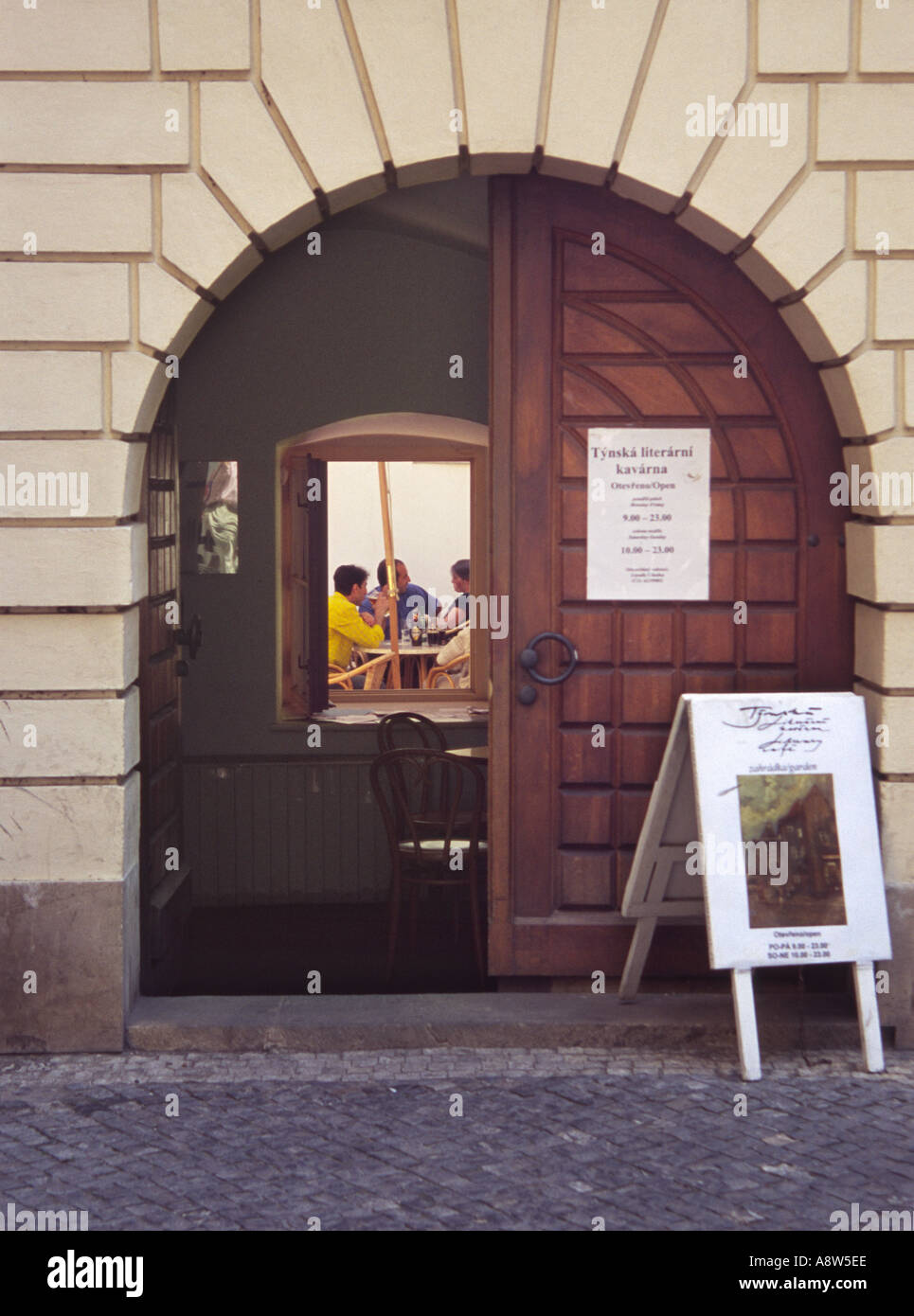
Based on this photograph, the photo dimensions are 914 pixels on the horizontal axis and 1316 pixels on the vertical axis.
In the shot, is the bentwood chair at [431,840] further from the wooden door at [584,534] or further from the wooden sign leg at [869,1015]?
the wooden sign leg at [869,1015]

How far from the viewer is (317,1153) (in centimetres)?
462

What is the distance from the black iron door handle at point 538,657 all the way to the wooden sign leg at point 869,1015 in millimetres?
1462

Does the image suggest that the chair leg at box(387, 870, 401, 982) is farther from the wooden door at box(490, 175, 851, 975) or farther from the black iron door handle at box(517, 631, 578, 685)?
the black iron door handle at box(517, 631, 578, 685)

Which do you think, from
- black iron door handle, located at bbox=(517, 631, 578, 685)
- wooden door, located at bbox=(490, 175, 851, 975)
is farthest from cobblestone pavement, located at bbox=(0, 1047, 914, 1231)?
black iron door handle, located at bbox=(517, 631, 578, 685)

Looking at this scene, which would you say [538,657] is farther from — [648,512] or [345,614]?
[345,614]

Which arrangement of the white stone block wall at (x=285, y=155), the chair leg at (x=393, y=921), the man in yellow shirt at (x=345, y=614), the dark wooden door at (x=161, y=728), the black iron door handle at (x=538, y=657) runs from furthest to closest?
the man in yellow shirt at (x=345, y=614) → the chair leg at (x=393, y=921) → the dark wooden door at (x=161, y=728) → the black iron door handle at (x=538, y=657) → the white stone block wall at (x=285, y=155)

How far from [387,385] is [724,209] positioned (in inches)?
144

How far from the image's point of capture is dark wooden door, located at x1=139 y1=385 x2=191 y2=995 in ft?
20.4

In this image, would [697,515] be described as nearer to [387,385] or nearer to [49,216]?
[49,216]

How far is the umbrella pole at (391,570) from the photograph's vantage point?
460 inches

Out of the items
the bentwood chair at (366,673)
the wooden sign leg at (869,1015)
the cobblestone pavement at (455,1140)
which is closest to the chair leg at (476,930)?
the cobblestone pavement at (455,1140)

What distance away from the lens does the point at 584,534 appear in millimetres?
5934
